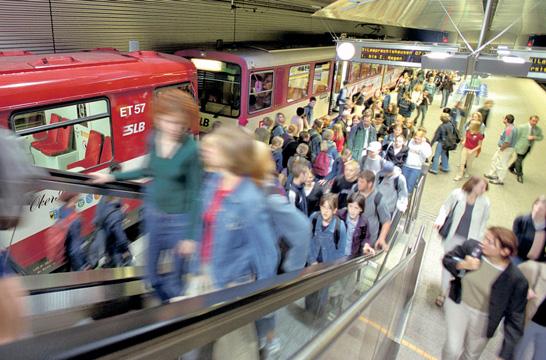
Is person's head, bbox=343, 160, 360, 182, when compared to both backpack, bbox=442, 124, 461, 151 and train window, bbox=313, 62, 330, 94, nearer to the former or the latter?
backpack, bbox=442, 124, 461, 151

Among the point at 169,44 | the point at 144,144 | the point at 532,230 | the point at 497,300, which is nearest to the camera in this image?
the point at 497,300

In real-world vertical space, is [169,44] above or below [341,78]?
above

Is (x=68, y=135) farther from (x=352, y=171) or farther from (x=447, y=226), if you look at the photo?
(x=447, y=226)

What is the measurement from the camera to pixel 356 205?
13.3 ft

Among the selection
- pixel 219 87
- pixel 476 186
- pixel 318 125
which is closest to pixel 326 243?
pixel 476 186

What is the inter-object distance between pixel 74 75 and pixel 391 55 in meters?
5.74

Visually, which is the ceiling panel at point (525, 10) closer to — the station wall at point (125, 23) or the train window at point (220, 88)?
the train window at point (220, 88)

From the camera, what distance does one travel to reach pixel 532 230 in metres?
3.73

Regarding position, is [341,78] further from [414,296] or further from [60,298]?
[60,298]

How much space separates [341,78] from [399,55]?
21.7 ft

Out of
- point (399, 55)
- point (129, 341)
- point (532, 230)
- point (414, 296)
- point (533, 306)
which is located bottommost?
point (414, 296)

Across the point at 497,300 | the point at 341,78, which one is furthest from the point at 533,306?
the point at 341,78

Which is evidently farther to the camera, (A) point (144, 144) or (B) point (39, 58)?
(A) point (144, 144)

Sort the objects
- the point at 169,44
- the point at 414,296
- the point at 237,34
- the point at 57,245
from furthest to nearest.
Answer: the point at 237,34 → the point at 169,44 → the point at 414,296 → the point at 57,245
